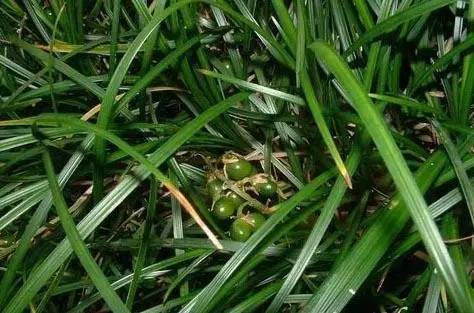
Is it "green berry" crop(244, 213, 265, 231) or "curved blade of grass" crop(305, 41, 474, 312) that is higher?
"curved blade of grass" crop(305, 41, 474, 312)

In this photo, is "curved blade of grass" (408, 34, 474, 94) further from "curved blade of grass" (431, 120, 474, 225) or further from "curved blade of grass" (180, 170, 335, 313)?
"curved blade of grass" (180, 170, 335, 313)

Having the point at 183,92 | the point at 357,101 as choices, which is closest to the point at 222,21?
the point at 183,92

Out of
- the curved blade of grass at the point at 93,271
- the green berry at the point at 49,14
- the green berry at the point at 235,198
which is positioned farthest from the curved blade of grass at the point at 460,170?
the green berry at the point at 49,14

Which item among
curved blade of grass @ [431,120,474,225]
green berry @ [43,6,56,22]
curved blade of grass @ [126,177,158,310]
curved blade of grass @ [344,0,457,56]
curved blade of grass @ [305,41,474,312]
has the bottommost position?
curved blade of grass @ [126,177,158,310]

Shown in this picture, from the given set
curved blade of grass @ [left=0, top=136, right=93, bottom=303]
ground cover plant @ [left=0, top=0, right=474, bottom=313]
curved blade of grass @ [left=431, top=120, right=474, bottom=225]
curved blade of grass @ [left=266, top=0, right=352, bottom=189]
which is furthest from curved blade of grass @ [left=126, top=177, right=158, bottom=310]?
curved blade of grass @ [left=431, top=120, right=474, bottom=225]

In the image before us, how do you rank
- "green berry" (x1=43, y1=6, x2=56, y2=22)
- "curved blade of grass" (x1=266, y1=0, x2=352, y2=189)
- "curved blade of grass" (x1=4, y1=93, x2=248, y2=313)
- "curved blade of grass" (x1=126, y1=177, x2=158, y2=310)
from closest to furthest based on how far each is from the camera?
1. "curved blade of grass" (x1=266, y1=0, x2=352, y2=189)
2. "curved blade of grass" (x1=4, y1=93, x2=248, y2=313)
3. "curved blade of grass" (x1=126, y1=177, x2=158, y2=310)
4. "green berry" (x1=43, y1=6, x2=56, y2=22)

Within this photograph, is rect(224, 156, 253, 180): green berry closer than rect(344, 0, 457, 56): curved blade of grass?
No

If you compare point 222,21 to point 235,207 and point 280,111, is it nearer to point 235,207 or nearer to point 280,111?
point 280,111

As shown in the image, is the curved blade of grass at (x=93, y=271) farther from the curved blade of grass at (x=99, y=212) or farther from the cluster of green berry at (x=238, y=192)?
the cluster of green berry at (x=238, y=192)
